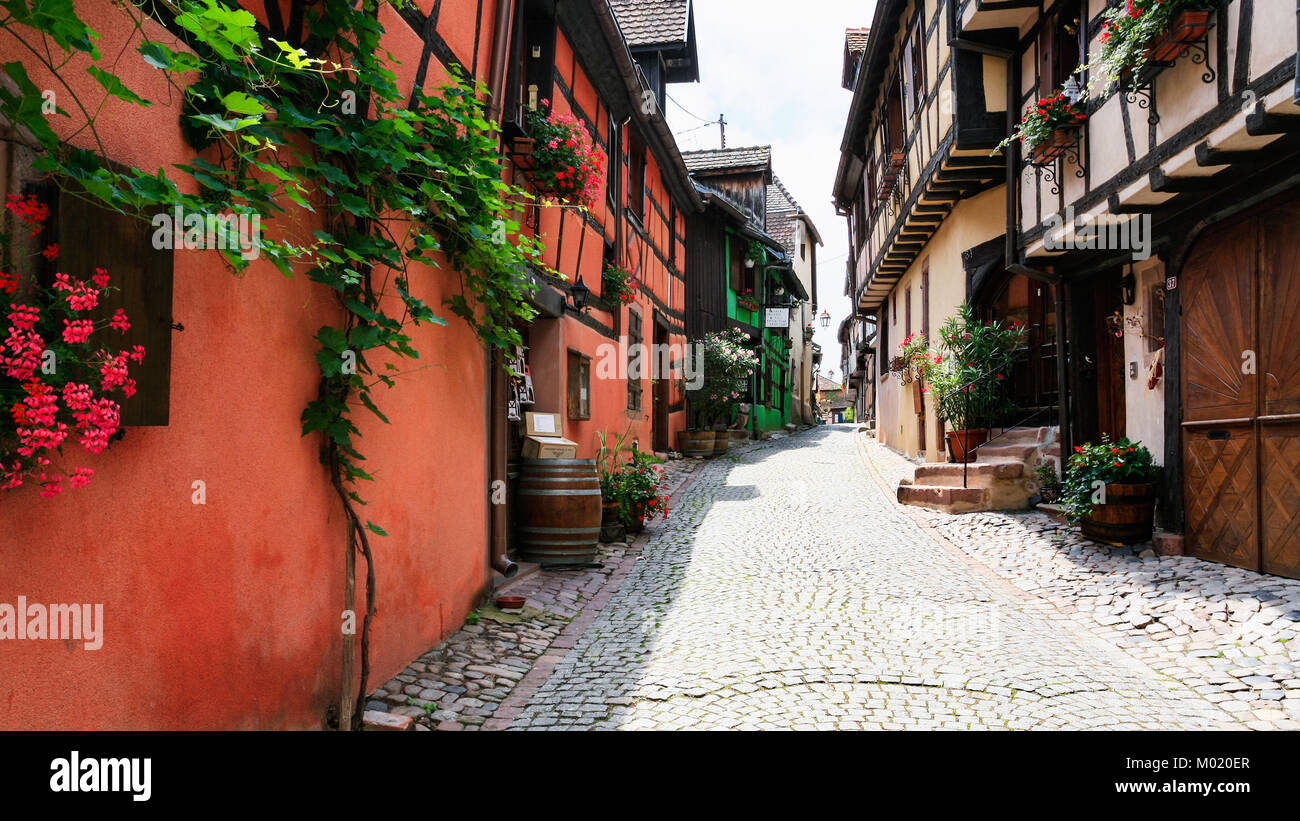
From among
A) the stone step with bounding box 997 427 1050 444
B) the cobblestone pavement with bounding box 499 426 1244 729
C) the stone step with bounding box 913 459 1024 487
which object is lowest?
the cobblestone pavement with bounding box 499 426 1244 729

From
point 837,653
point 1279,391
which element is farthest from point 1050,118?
point 837,653

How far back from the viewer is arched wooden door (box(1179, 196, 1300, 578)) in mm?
5043

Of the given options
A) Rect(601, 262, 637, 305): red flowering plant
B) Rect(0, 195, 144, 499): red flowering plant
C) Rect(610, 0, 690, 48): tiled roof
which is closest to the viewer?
Rect(0, 195, 144, 499): red flowering plant

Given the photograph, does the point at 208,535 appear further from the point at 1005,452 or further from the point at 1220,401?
the point at 1005,452

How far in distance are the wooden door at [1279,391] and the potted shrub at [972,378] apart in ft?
12.6

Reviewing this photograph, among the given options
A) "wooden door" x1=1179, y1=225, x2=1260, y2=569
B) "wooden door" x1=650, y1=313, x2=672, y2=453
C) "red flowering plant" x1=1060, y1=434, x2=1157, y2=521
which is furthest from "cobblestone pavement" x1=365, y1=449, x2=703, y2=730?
"wooden door" x1=650, y1=313, x2=672, y2=453

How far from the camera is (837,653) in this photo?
4.41m

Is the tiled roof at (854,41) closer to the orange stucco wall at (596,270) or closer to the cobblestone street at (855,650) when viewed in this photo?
the orange stucco wall at (596,270)

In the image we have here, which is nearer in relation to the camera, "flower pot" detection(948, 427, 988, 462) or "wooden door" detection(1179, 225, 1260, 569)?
"wooden door" detection(1179, 225, 1260, 569)

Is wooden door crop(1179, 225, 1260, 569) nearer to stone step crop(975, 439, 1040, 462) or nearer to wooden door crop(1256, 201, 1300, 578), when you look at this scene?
wooden door crop(1256, 201, 1300, 578)

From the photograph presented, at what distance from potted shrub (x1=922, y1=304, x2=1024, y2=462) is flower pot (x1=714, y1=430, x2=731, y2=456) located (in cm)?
631

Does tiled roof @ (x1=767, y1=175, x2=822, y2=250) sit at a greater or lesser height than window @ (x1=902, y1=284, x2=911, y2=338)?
greater

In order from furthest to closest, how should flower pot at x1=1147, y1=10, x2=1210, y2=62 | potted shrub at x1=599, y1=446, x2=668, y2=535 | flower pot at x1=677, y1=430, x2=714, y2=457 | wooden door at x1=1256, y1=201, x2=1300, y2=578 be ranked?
flower pot at x1=677, y1=430, x2=714, y2=457 → potted shrub at x1=599, y1=446, x2=668, y2=535 → wooden door at x1=1256, y1=201, x2=1300, y2=578 → flower pot at x1=1147, y1=10, x2=1210, y2=62

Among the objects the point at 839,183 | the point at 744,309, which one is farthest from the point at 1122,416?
the point at 744,309
